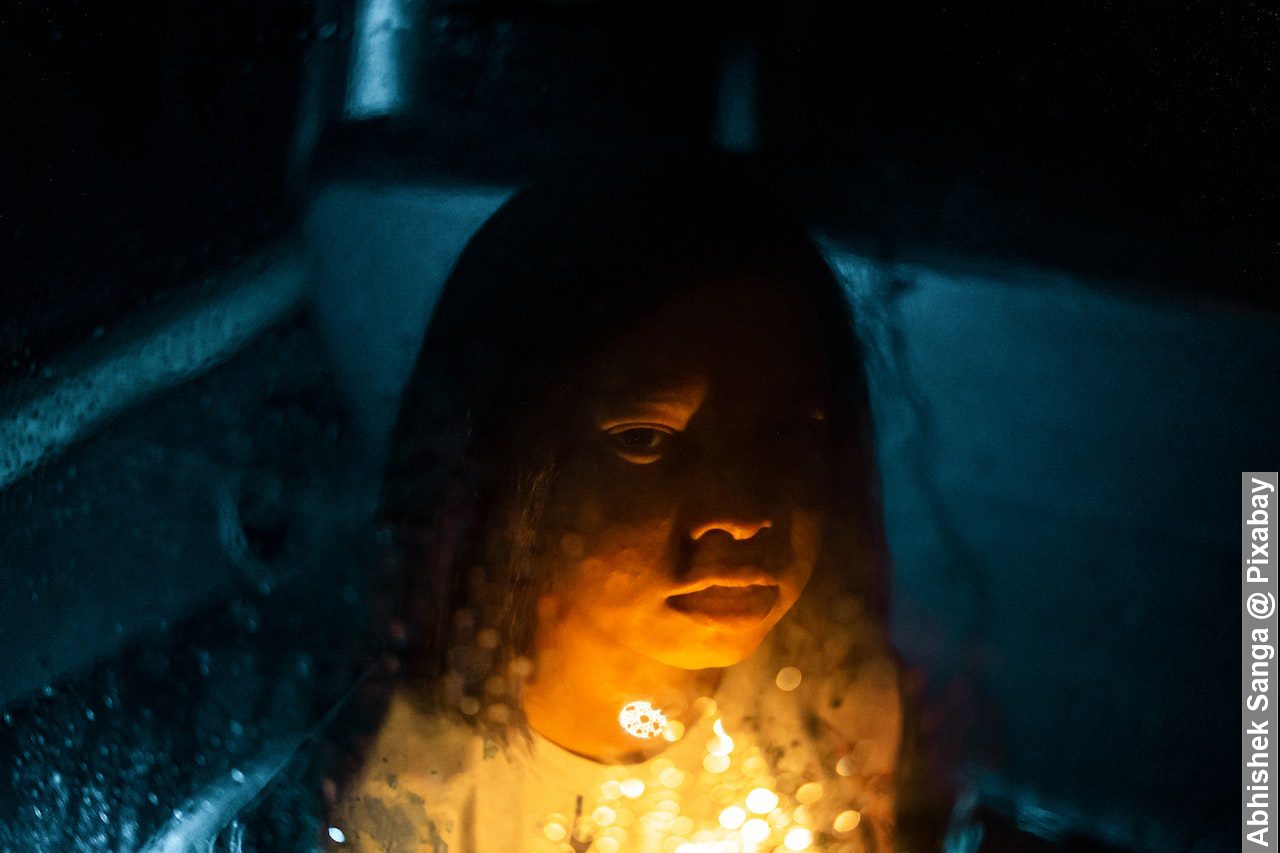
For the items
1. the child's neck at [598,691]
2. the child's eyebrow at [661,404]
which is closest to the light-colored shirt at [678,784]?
the child's neck at [598,691]

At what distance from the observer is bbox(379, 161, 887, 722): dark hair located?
1.20ft

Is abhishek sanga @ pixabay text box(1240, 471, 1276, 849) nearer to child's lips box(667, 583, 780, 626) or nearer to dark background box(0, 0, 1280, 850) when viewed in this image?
dark background box(0, 0, 1280, 850)

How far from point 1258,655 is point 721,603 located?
246 mm

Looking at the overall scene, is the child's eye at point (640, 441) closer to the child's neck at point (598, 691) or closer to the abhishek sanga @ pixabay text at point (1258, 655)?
the child's neck at point (598, 691)

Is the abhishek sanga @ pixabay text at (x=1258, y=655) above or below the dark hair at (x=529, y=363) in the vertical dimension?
below

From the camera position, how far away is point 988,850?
433 millimetres

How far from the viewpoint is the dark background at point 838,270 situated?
39 centimetres

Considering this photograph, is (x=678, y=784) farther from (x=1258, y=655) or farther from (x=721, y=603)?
(x=1258, y=655)

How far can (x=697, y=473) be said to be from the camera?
0.36 metres

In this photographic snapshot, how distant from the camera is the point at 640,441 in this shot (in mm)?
365

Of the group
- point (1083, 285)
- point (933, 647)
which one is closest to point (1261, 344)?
point (1083, 285)
